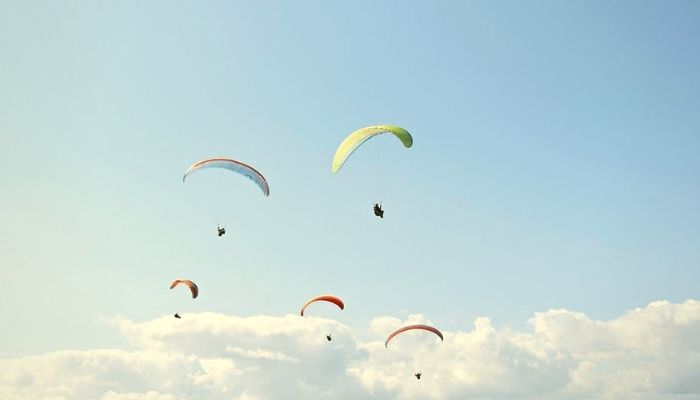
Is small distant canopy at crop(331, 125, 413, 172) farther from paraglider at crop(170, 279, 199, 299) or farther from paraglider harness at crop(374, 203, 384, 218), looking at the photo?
paraglider at crop(170, 279, 199, 299)

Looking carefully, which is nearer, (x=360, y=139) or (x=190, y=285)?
(x=360, y=139)

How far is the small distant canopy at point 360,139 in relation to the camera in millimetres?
33500

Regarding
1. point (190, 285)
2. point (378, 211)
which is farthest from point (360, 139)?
point (190, 285)

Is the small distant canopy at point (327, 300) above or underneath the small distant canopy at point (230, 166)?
underneath

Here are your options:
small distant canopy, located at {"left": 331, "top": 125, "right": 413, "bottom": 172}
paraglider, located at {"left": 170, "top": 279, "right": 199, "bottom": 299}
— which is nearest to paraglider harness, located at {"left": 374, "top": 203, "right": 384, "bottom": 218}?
small distant canopy, located at {"left": 331, "top": 125, "right": 413, "bottom": 172}

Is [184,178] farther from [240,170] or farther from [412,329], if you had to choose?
[412,329]

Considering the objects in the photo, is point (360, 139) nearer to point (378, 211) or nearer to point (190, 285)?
point (378, 211)

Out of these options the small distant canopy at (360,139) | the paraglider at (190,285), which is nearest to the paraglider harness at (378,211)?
the small distant canopy at (360,139)

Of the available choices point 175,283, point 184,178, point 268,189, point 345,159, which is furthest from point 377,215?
point 175,283

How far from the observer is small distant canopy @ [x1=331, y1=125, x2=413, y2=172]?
33500 millimetres

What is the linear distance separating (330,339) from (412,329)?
7258 millimetres

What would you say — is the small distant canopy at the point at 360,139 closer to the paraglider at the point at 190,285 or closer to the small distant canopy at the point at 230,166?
the small distant canopy at the point at 230,166

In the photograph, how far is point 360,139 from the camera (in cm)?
3500

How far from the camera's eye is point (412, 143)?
33.9m
